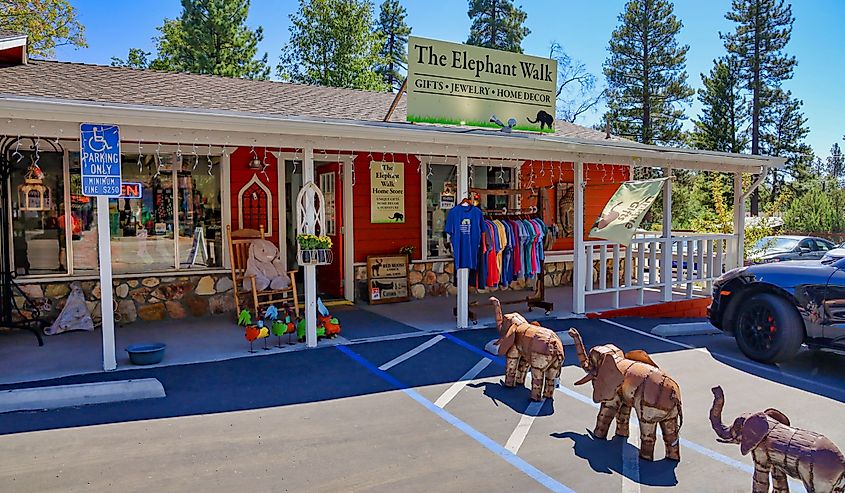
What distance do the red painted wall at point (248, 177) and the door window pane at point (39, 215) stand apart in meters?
2.02

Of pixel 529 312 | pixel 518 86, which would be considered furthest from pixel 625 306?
pixel 518 86

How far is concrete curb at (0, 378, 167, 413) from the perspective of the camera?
4.66m

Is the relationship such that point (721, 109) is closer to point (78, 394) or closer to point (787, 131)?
point (787, 131)

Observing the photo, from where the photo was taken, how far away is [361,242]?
9.60 metres

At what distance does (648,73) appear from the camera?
95.4 feet

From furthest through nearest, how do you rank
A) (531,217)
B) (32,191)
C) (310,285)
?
(531,217)
(32,191)
(310,285)

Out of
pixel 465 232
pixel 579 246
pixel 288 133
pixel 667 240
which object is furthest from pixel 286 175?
pixel 667 240

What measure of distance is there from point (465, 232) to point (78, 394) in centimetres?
439

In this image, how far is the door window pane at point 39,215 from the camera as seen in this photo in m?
7.29

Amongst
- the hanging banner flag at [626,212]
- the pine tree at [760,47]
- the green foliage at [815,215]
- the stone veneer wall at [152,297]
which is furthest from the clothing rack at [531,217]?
the pine tree at [760,47]

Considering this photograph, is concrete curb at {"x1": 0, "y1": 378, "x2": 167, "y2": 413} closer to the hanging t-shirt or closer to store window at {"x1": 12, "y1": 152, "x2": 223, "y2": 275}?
store window at {"x1": 12, "y1": 152, "x2": 223, "y2": 275}

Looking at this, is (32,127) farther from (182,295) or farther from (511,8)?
(511,8)

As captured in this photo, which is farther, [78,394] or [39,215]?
[39,215]

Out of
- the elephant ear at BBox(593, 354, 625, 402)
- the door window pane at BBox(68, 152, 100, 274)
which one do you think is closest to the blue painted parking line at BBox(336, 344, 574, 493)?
the elephant ear at BBox(593, 354, 625, 402)
